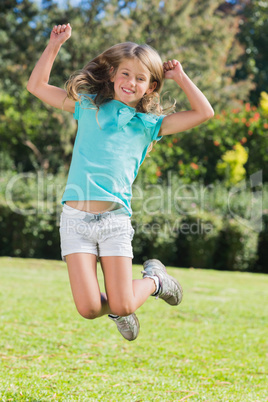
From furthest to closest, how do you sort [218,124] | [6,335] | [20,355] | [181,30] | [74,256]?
[218,124], [181,30], [6,335], [20,355], [74,256]

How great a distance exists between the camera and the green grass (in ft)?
10.0

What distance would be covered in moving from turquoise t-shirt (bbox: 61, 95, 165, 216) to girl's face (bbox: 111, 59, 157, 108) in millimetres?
70

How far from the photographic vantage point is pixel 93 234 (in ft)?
9.11

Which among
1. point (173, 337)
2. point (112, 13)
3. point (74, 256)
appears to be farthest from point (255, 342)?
point (112, 13)

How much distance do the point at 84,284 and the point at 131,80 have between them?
119 cm

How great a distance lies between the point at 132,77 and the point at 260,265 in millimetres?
8099

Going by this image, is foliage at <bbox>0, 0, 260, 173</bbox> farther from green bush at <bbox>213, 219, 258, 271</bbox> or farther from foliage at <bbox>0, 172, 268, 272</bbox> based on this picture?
green bush at <bbox>213, 219, 258, 271</bbox>

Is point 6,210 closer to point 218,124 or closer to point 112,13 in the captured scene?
point 112,13

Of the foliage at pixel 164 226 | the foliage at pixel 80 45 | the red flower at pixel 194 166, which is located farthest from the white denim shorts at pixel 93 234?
the red flower at pixel 194 166

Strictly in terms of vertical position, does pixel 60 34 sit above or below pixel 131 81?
above

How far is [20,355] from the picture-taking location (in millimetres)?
3705

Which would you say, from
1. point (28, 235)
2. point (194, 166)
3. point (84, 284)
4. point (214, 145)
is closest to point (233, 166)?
point (194, 166)

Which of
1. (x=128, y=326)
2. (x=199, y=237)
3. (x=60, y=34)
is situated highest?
(x=60, y=34)

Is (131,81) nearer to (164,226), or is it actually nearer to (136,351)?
(136,351)
